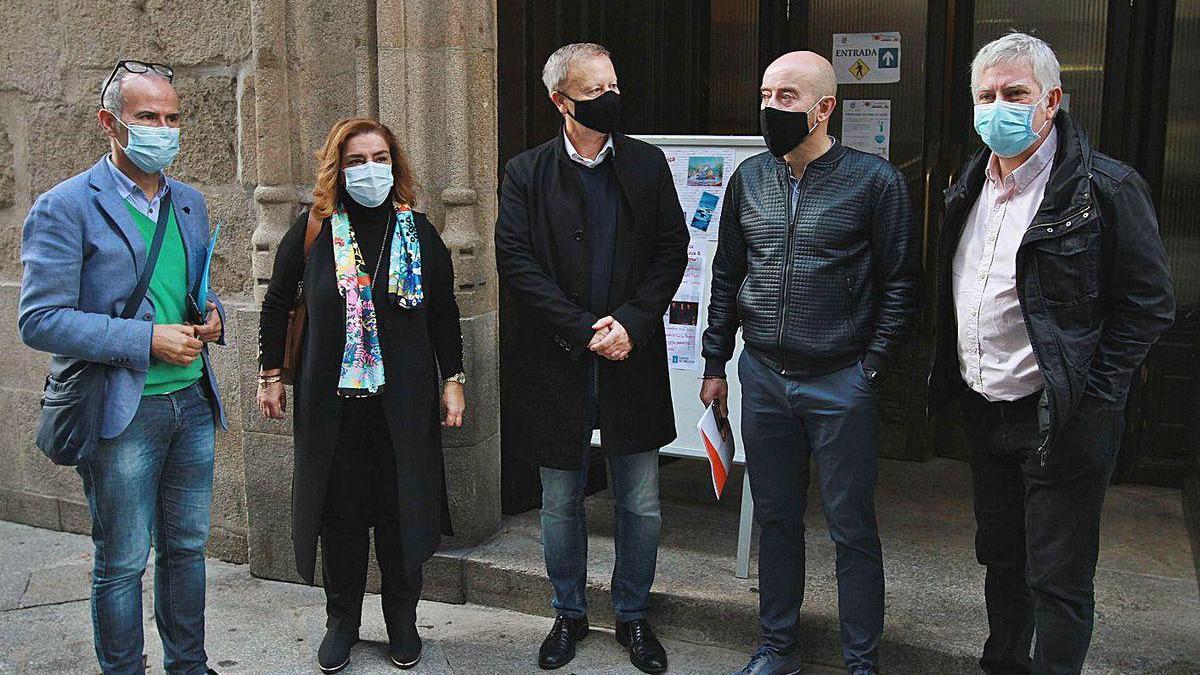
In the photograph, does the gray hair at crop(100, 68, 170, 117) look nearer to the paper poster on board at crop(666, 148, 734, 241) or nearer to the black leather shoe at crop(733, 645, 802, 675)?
the paper poster on board at crop(666, 148, 734, 241)

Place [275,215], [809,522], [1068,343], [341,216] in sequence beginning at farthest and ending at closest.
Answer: [809,522] → [275,215] → [341,216] → [1068,343]

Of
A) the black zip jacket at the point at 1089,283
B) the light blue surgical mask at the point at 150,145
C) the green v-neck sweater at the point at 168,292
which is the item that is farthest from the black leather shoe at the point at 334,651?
the black zip jacket at the point at 1089,283

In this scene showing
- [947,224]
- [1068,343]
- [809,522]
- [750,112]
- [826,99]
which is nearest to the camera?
[1068,343]

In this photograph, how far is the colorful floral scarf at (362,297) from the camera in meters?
3.86

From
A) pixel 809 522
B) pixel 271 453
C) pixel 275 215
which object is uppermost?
pixel 275 215

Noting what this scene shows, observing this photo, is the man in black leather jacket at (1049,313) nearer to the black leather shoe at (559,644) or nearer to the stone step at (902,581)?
the stone step at (902,581)

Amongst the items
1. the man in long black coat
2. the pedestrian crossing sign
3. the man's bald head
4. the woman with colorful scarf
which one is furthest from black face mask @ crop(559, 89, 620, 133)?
the pedestrian crossing sign

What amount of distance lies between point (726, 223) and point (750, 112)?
8.03 ft

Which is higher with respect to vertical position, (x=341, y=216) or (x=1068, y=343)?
(x=341, y=216)

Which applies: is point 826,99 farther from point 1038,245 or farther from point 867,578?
point 867,578

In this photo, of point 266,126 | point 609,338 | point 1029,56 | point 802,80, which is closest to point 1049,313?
point 1029,56

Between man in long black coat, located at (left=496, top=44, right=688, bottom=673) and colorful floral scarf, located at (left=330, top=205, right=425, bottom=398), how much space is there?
12.7 inches

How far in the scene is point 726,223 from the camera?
12.8ft

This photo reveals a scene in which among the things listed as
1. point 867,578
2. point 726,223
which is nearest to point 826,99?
point 726,223
